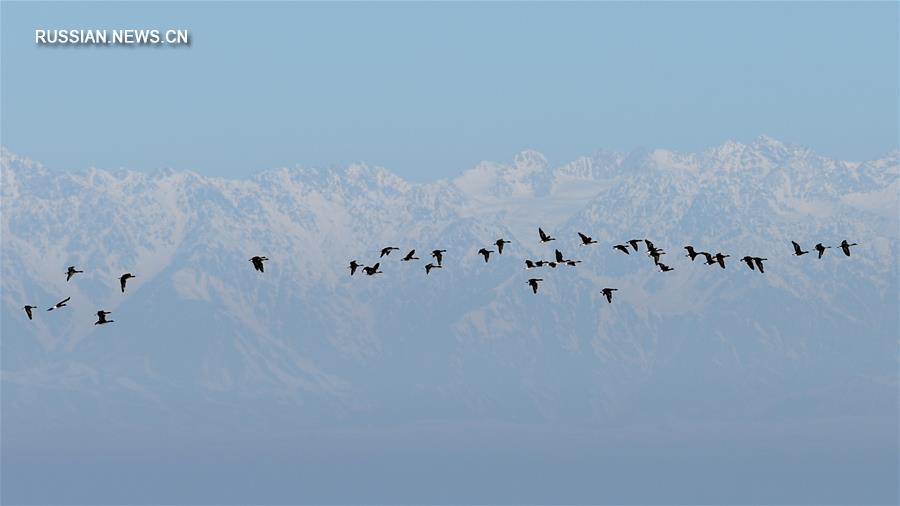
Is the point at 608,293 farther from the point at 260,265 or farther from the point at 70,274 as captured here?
the point at 70,274

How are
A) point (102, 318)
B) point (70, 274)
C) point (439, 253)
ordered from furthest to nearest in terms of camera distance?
1. point (439, 253)
2. point (70, 274)
3. point (102, 318)

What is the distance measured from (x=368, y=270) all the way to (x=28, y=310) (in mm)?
24540

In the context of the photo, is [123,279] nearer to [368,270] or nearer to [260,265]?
[260,265]

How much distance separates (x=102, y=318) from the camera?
131750mm

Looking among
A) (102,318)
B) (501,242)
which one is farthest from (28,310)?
A: (501,242)

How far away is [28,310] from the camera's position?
439 feet

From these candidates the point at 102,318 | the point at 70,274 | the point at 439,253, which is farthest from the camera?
the point at 439,253

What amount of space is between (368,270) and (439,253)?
272 inches

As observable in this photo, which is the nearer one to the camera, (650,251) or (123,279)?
(123,279)

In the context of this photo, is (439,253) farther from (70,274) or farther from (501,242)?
(70,274)

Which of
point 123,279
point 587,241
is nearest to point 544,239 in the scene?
point 587,241

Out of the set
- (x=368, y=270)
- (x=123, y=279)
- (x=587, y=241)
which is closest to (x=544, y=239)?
(x=587, y=241)

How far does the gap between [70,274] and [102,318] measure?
976cm

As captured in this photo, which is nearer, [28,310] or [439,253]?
[28,310]
